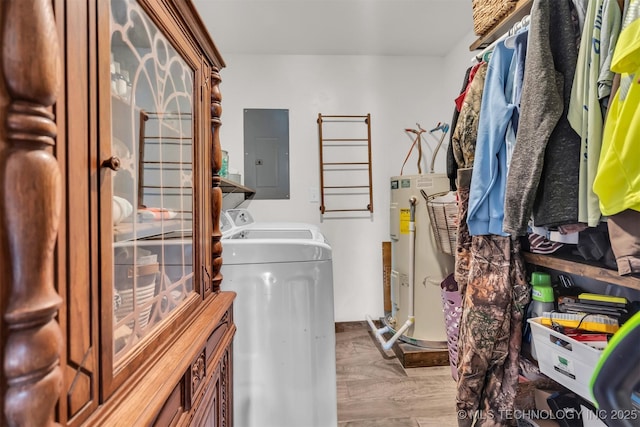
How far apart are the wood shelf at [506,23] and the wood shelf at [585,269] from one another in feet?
3.25

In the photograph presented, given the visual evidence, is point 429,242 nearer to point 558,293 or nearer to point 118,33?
point 558,293

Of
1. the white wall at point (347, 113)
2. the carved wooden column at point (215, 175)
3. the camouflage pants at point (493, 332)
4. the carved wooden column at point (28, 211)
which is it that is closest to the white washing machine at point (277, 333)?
the carved wooden column at point (215, 175)

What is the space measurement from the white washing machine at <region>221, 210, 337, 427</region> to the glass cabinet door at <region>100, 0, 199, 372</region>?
0.48 meters

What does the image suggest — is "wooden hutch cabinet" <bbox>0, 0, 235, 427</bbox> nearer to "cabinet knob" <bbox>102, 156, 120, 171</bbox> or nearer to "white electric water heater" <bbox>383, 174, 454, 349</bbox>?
"cabinet knob" <bbox>102, 156, 120, 171</bbox>

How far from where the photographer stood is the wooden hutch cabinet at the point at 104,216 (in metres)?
0.30

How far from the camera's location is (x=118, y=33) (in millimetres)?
515

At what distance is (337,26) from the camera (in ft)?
7.95

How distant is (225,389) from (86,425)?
2.34 ft

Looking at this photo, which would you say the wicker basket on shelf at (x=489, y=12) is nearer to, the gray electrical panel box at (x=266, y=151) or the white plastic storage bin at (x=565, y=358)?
the white plastic storage bin at (x=565, y=358)

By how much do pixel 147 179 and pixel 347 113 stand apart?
2.50m

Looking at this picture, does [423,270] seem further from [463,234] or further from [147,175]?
[147,175]

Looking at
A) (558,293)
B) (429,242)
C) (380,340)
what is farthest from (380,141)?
(558,293)

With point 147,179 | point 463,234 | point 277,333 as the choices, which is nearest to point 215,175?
point 147,179

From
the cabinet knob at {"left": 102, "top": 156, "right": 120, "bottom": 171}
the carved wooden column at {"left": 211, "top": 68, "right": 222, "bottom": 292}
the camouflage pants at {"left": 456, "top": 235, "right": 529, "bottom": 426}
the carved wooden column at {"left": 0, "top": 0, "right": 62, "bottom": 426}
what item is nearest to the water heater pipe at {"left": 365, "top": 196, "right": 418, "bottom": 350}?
the camouflage pants at {"left": 456, "top": 235, "right": 529, "bottom": 426}
